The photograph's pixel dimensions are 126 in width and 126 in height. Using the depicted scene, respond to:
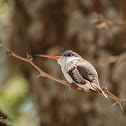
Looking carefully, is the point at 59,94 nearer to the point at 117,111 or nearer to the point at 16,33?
the point at 117,111

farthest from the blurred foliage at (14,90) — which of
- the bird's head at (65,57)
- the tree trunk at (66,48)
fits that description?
the bird's head at (65,57)

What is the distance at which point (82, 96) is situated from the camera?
169 inches

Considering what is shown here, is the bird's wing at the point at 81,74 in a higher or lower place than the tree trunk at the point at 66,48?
lower

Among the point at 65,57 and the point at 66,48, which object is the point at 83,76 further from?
the point at 66,48

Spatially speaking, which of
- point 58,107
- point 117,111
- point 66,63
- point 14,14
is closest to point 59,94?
point 58,107

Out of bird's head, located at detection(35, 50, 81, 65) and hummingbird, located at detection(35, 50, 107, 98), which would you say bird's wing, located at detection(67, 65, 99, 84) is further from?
bird's head, located at detection(35, 50, 81, 65)

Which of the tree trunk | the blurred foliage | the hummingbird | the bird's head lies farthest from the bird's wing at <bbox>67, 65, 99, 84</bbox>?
the tree trunk

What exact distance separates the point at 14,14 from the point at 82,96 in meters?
2.09

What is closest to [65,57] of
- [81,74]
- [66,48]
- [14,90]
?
Answer: [81,74]

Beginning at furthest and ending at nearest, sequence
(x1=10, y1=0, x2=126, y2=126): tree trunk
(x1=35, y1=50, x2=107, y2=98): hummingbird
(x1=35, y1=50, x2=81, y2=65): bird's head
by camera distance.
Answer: (x1=10, y1=0, x2=126, y2=126): tree trunk → (x1=35, y1=50, x2=81, y2=65): bird's head → (x1=35, y1=50, x2=107, y2=98): hummingbird

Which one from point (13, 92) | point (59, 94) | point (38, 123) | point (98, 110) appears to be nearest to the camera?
point (98, 110)

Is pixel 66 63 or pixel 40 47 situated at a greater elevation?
pixel 40 47

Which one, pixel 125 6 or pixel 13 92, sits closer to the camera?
pixel 125 6

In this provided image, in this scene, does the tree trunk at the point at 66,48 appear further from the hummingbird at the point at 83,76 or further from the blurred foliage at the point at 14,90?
the hummingbird at the point at 83,76
